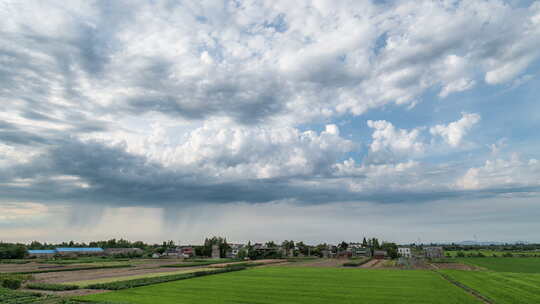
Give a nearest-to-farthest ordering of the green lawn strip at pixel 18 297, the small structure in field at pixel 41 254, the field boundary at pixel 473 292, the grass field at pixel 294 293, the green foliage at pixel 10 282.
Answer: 1. the green lawn strip at pixel 18 297
2. the field boundary at pixel 473 292
3. the grass field at pixel 294 293
4. the green foliage at pixel 10 282
5. the small structure in field at pixel 41 254

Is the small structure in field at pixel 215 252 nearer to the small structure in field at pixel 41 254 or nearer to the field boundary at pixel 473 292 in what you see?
the small structure in field at pixel 41 254

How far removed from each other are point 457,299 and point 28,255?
606ft

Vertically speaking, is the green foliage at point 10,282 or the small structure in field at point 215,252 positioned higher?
the green foliage at point 10,282

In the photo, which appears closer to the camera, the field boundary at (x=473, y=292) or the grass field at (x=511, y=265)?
the field boundary at (x=473, y=292)

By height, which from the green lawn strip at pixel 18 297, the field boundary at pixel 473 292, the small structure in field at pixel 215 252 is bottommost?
the small structure in field at pixel 215 252

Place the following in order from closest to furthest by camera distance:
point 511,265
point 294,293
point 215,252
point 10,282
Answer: point 294,293
point 10,282
point 511,265
point 215,252

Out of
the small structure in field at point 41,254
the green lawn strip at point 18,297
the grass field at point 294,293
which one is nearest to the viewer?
the green lawn strip at point 18,297

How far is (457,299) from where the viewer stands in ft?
143

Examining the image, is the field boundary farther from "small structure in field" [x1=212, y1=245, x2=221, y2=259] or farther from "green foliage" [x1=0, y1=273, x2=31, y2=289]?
"small structure in field" [x1=212, y1=245, x2=221, y2=259]

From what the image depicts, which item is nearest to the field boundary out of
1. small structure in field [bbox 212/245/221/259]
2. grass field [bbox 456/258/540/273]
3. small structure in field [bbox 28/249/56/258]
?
grass field [bbox 456/258/540/273]

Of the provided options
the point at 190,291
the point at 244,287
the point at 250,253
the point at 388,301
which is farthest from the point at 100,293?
the point at 250,253

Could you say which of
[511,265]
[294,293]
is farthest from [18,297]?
[511,265]

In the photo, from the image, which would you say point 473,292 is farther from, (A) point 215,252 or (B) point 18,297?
(A) point 215,252

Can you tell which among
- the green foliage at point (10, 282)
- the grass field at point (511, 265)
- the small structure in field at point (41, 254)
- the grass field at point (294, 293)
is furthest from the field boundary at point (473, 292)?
the small structure in field at point (41, 254)
